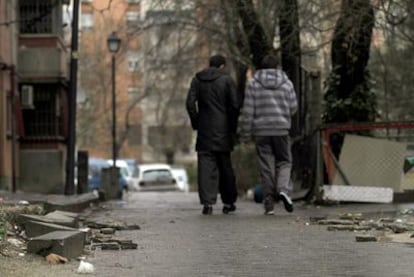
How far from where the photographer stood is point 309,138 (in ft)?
47.8

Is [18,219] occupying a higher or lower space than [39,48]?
lower

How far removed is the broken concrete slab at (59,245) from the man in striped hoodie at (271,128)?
4332 mm

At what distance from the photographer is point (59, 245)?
713cm

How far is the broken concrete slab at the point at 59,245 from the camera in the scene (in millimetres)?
7145

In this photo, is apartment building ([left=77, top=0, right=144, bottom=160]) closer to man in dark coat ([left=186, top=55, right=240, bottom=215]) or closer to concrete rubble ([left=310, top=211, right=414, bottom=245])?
man in dark coat ([left=186, top=55, right=240, bottom=215])

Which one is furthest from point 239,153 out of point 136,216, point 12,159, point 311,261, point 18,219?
point 311,261

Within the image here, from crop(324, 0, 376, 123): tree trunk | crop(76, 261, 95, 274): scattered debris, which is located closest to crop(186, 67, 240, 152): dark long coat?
crop(324, 0, 376, 123): tree trunk

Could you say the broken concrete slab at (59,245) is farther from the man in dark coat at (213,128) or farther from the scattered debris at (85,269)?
the man in dark coat at (213,128)

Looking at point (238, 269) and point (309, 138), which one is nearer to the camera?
point (238, 269)

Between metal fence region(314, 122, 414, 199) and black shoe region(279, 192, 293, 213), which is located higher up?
metal fence region(314, 122, 414, 199)

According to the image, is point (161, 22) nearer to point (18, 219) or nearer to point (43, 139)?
point (43, 139)

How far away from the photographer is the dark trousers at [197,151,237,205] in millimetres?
11609

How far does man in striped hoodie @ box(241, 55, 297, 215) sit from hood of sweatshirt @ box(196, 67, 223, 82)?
0.50 meters

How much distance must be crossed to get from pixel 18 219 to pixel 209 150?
336 cm
